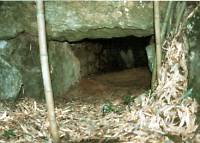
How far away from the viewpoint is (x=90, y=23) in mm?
6094

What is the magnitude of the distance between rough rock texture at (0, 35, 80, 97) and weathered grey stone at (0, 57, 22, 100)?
82 millimetres

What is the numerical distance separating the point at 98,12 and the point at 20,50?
1287mm

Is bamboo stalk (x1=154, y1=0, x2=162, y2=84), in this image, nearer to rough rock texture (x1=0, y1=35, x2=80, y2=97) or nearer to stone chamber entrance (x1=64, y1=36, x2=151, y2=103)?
stone chamber entrance (x1=64, y1=36, x2=151, y2=103)

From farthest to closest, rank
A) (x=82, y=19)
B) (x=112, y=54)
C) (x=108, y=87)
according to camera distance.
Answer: (x=112, y=54) < (x=108, y=87) < (x=82, y=19)

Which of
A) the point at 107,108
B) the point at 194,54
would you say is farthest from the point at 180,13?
the point at 107,108

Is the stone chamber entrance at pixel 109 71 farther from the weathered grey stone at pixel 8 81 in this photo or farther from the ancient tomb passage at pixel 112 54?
the weathered grey stone at pixel 8 81

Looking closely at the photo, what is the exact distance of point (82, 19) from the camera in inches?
239

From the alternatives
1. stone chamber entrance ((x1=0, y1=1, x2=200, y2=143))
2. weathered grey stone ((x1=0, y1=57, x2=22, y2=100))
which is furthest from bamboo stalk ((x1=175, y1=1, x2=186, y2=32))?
weathered grey stone ((x1=0, y1=57, x2=22, y2=100))

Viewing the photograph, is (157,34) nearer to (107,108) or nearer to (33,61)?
(107,108)

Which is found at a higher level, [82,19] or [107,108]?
[82,19]

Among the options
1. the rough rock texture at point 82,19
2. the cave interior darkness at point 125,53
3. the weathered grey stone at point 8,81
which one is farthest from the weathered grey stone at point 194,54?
the cave interior darkness at point 125,53

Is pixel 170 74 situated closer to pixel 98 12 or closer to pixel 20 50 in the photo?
pixel 98 12

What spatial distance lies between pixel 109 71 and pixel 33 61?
109 inches

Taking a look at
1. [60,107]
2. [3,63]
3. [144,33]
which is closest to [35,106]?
[60,107]
